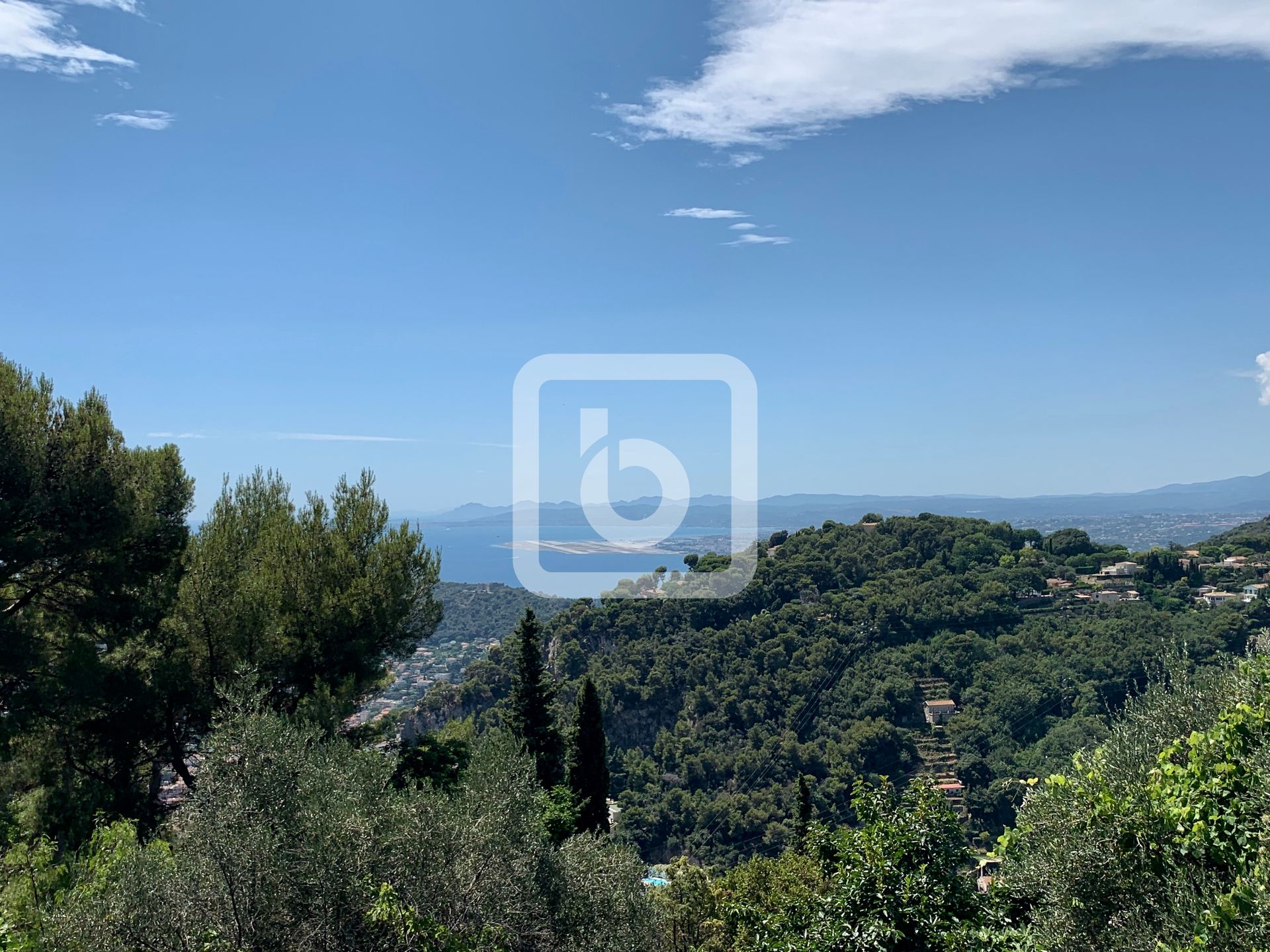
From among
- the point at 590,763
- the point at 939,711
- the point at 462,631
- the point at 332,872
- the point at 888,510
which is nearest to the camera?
the point at 332,872

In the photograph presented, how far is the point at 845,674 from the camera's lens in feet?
134

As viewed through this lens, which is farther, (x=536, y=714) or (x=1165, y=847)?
(x=536, y=714)

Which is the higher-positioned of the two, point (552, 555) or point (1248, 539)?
point (552, 555)

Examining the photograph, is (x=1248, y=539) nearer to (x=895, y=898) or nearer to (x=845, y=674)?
(x=845, y=674)

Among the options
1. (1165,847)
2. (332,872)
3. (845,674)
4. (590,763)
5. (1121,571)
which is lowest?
(845,674)

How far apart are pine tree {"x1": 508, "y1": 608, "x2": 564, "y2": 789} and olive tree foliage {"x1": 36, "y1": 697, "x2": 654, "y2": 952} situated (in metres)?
9.04

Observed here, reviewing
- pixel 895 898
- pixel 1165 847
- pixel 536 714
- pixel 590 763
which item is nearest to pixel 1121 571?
pixel 590 763

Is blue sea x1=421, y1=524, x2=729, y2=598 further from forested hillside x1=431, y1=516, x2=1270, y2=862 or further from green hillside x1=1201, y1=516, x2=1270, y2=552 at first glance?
green hillside x1=1201, y1=516, x2=1270, y2=552

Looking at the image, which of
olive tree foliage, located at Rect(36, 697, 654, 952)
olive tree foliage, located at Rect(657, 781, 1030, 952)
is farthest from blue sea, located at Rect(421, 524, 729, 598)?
olive tree foliage, located at Rect(657, 781, 1030, 952)

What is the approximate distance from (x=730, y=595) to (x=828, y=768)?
14863 mm

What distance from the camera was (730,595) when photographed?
1879 inches

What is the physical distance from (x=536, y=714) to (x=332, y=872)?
11.1 metres

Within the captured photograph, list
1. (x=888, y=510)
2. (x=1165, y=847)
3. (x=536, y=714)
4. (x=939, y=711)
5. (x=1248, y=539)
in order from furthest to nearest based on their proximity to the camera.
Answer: (x=888, y=510) < (x=1248, y=539) < (x=939, y=711) < (x=536, y=714) < (x=1165, y=847)

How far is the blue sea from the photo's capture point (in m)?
37.8
